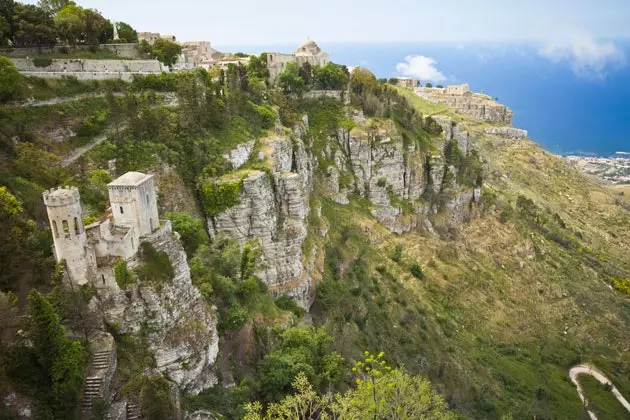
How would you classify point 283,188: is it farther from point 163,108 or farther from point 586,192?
point 586,192

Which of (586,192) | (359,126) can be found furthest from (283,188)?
(586,192)

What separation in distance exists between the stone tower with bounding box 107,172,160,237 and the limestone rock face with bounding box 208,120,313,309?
16415 mm

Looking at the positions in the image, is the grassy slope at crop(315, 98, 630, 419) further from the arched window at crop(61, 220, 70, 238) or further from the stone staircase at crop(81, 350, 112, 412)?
the arched window at crop(61, 220, 70, 238)

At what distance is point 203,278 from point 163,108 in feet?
77.0

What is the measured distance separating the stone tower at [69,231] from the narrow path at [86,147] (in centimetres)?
1457

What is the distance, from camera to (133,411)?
2539 cm

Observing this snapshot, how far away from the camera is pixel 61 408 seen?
22953 millimetres

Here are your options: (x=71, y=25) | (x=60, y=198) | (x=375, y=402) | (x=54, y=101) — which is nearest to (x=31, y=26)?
(x=71, y=25)

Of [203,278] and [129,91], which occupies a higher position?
[129,91]

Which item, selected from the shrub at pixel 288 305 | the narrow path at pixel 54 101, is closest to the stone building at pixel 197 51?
the narrow path at pixel 54 101

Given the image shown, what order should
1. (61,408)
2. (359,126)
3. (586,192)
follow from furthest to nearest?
(586,192), (359,126), (61,408)

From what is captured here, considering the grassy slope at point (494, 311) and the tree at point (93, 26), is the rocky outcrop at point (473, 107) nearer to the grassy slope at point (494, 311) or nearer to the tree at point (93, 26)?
the grassy slope at point (494, 311)

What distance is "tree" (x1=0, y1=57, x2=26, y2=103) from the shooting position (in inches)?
1554

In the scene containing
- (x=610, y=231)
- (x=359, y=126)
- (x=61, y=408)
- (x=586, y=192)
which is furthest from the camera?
(x=586, y=192)
